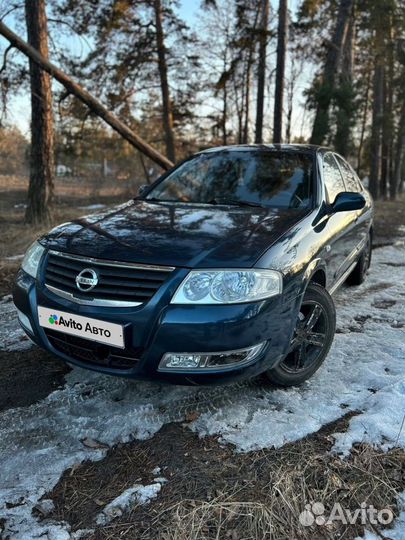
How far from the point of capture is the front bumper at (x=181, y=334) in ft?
7.03

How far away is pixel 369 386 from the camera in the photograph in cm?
285

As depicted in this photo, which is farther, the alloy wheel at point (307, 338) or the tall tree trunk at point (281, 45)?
the tall tree trunk at point (281, 45)

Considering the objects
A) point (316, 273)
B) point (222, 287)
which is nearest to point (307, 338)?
point (316, 273)

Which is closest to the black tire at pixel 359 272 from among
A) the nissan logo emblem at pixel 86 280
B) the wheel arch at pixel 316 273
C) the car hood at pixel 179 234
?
the wheel arch at pixel 316 273

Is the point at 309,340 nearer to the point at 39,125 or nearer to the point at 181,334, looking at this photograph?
the point at 181,334

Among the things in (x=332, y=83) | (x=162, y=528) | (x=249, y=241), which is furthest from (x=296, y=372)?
(x=332, y=83)

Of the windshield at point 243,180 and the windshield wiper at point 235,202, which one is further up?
the windshield at point 243,180

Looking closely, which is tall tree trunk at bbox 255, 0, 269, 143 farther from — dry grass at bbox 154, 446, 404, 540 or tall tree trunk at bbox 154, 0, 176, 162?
dry grass at bbox 154, 446, 404, 540

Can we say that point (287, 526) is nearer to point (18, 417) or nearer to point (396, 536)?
point (396, 536)

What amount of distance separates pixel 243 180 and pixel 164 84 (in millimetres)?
13763

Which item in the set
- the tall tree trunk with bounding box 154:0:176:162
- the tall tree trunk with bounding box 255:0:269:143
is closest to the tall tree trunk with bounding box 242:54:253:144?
the tall tree trunk with bounding box 255:0:269:143

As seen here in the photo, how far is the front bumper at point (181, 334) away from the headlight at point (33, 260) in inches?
14.7

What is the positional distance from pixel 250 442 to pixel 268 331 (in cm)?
59

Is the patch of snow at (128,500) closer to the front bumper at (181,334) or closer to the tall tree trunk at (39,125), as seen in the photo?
the front bumper at (181,334)
